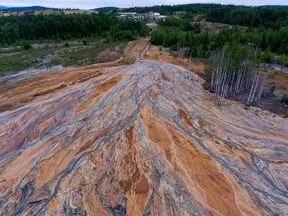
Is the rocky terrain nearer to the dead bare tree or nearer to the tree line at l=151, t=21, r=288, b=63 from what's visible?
the dead bare tree

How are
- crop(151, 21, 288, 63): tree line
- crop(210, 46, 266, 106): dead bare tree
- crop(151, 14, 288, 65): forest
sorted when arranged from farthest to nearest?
1. crop(151, 21, 288, 63): tree line
2. crop(151, 14, 288, 65): forest
3. crop(210, 46, 266, 106): dead bare tree

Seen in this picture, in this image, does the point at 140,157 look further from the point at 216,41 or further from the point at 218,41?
the point at 216,41

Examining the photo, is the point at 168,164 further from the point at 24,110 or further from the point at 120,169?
the point at 24,110

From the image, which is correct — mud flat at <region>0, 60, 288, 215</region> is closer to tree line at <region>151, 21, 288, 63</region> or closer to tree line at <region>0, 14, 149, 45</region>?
tree line at <region>151, 21, 288, 63</region>

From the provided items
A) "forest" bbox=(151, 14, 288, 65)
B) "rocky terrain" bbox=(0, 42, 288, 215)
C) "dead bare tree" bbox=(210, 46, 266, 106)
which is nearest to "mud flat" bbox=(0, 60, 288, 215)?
"rocky terrain" bbox=(0, 42, 288, 215)

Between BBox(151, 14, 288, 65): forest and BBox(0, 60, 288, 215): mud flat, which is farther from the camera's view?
BBox(151, 14, 288, 65): forest

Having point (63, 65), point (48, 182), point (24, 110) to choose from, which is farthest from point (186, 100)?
point (63, 65)

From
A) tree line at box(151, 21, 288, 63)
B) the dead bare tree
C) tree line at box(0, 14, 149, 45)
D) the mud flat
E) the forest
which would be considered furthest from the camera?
tree line at box(0, 14, 149, 45)
